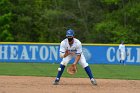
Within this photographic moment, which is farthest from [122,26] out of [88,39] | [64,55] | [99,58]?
[64,55]

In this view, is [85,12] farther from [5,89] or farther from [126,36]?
[5,89]

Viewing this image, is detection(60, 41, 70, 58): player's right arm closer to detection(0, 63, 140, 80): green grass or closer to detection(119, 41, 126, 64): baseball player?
detection(0, 63, 140, 80): green grass

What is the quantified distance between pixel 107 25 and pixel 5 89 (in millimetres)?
33872

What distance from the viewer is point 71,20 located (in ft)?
168

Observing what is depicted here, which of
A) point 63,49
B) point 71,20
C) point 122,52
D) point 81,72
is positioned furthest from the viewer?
point 71,20

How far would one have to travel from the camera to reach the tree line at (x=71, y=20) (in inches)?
1810

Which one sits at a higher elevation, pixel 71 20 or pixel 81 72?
pixel 81 72

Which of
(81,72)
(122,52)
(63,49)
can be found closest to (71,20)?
(122,52)

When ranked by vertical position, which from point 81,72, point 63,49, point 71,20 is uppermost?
point 63,49

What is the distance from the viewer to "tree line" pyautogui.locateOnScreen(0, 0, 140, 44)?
45969mm

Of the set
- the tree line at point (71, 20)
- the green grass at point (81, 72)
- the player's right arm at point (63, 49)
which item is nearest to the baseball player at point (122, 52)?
the green grass at point (81, 72)

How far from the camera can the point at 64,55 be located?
49.7 ft

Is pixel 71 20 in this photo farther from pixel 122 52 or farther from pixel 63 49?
pixel 63 49

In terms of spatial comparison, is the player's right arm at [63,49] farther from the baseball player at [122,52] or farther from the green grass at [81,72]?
the baseball player at [122,52]
